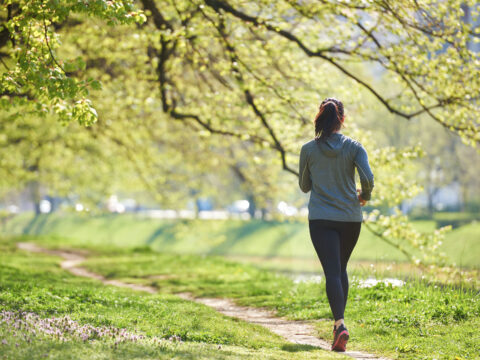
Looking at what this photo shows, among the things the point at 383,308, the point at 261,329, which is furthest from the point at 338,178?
the point at 383,308

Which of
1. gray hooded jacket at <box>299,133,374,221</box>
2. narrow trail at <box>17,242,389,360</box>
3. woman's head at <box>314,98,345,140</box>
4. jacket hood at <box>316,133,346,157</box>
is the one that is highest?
woman's head at <box>314,98,345,140</box>

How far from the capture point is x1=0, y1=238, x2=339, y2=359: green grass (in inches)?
211

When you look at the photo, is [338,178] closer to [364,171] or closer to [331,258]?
[364,171]

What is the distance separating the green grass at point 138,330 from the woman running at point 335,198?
0.73 meters

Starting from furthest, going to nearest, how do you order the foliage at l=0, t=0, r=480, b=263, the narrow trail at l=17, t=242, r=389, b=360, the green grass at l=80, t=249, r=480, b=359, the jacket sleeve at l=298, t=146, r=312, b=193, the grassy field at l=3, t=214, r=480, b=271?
the grassy field at l=3, t=214, r=480, b=271 → the foliage at l=0, t=0, r=480, b=263 → the narrow trail at l=17, t=242, r=389, b=360 → the green grass at l=80, t=249, r=480, b=359 → the jacket sleeve at l=298, t=146, r=312, b=193

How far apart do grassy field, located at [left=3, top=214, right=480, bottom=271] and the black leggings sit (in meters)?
17.9

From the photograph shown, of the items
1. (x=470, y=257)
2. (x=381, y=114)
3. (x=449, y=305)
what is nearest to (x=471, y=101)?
(x=449, y=305)

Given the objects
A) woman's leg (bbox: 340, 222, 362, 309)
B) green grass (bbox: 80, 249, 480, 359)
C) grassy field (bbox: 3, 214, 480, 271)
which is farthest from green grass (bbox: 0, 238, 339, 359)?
grassy field (bbox: 3, 214, 480, 271)

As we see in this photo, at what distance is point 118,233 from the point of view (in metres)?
51.6

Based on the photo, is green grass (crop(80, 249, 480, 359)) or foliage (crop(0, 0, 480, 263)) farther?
foliage (crop(0, 0, 480, 263))

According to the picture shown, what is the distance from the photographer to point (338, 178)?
256 inches

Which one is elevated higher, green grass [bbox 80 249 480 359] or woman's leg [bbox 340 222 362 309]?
woman's leg [bbox 340 222 362 309]

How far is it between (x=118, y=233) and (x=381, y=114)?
82.3ft

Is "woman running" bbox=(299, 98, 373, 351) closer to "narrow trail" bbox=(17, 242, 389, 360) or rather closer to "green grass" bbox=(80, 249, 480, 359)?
"narrow trail" bbox=(17, 242, 389, 360)
